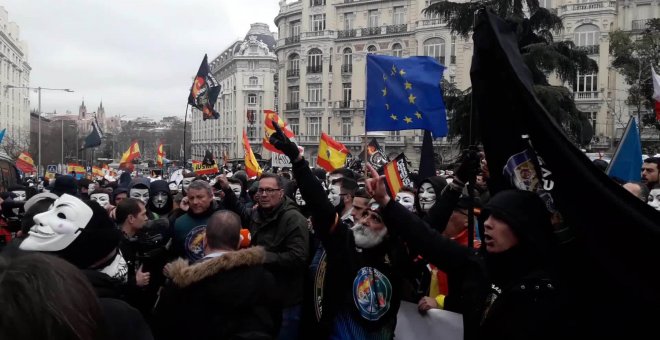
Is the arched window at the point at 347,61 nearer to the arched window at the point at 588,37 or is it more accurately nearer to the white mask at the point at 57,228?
the arched window at the point at 588,37

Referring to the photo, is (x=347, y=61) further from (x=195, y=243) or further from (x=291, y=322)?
(x=291, y=322)

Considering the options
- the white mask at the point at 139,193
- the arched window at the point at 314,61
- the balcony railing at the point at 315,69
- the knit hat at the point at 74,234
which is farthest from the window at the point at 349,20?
the knit hat at the point at 74,234

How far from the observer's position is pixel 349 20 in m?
54.1

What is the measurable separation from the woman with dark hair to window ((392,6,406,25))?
2054 inches

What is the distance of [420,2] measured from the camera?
49875 mm

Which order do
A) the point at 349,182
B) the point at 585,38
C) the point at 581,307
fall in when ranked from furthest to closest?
the point at 585,38 → the point at 349,182 → the point at 581,307

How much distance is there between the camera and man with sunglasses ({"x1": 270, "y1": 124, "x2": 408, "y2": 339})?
13.0ft

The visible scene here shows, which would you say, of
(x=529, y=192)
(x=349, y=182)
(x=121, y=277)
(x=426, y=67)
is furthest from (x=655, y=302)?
(x=426, y=67)

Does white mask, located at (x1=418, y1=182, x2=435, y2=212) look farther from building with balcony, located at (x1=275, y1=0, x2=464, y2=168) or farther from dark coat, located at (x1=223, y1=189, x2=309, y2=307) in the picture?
building with balcony, located at (x1=275, y1=0, x2=464, y2=168)

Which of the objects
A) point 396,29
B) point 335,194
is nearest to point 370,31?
point 396,29

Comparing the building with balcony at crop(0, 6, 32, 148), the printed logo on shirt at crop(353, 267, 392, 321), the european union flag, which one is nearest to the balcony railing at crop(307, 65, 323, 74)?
the building with balcony at crop(0, 6, 32, 148)

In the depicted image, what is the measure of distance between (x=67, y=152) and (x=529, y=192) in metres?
65.8

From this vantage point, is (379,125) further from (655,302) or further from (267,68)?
(267,68)

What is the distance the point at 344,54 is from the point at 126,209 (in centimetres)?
5006
